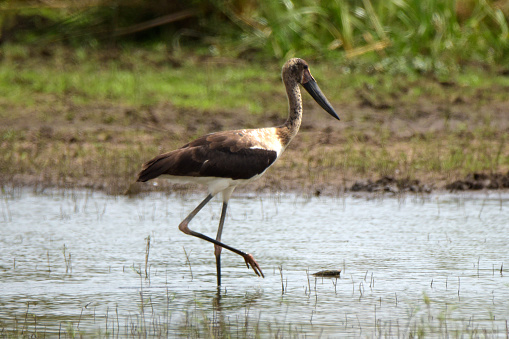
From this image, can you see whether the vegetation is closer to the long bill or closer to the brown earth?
the brown earth

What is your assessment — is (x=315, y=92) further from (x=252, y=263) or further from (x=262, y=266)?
(x=252, y=263)

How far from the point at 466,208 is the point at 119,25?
8.80m

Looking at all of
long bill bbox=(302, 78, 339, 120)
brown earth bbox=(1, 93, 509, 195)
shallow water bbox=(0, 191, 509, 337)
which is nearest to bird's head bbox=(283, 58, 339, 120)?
long bill bbox=(302, 78, 339, 120)

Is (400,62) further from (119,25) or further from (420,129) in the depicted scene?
(119,25)

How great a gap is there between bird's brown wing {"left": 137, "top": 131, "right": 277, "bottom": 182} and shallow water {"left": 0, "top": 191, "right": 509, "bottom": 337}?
0.66m

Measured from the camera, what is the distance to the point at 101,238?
23.0 ft

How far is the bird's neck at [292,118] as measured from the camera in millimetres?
6309

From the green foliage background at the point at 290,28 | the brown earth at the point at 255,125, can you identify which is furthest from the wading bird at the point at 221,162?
the green foliage background at the point at 290,28

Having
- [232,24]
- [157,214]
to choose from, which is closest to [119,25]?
[232,24]

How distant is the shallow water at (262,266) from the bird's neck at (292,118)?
0.84 metres

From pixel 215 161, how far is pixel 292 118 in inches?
29.5

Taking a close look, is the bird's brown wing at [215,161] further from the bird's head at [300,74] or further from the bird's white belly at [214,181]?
the bird's head at [300,74]

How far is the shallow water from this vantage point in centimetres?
488

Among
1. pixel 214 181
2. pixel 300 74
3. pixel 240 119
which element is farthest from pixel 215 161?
pixel 240 119
